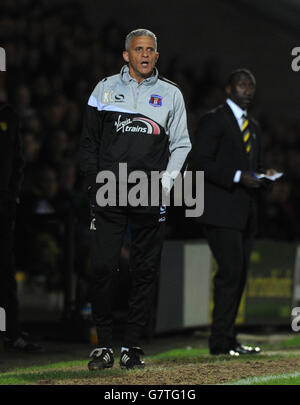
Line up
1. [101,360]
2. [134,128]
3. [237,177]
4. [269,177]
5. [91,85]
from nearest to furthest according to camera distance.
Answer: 1. [134,128]
2. [101,360]
3. [269,177]
4. [237,177]
5. [91,85]

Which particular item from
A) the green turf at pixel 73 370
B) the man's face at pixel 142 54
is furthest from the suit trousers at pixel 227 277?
the man's face at pixel 142 54

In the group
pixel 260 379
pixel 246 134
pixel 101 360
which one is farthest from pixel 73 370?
pixel 246 134

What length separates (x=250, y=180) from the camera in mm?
7297

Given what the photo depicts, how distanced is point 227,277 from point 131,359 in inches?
60.5

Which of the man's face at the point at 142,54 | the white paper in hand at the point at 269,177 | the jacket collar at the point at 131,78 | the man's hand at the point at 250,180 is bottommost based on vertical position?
the man's hand at the point at 250,180

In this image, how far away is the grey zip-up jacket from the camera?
5906 mm

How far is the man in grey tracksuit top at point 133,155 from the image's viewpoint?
19.4 ft

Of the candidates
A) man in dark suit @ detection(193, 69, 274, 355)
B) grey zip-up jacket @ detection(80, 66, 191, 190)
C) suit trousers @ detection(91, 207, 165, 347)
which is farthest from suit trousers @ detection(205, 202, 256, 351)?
grey zip-up jacket @ detection(80, 66, 191, 190)

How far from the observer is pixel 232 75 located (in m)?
7.54

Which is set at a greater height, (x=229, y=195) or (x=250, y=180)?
(x=250, y=180)

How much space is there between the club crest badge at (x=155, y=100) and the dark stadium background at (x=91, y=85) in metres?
2.14

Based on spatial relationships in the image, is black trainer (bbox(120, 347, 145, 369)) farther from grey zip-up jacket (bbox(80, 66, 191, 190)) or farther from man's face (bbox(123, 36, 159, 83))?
man's face (bbox(123, 36, 159, 83))

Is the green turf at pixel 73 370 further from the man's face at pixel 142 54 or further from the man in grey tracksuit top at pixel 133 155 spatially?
the man's face at pixel 142 54

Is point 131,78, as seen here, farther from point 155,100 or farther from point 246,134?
point 246,134
